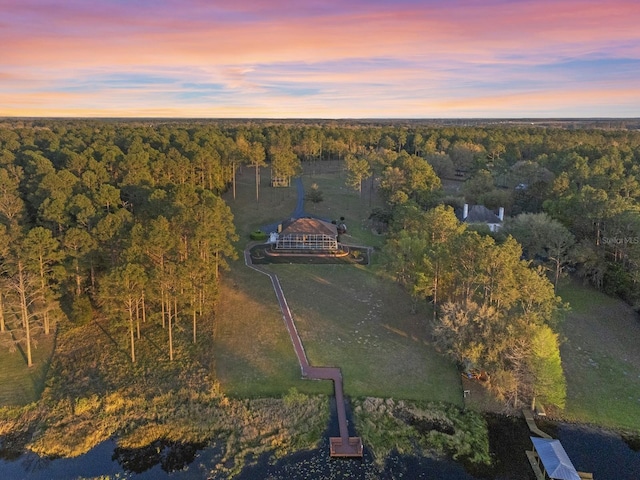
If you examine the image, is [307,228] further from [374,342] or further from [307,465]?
[307,465]

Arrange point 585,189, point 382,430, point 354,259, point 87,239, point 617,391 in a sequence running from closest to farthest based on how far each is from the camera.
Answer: point 382,430 < point 617,391 < point 87,239 < point 585,189 < point 354,259

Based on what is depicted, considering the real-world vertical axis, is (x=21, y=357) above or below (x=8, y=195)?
below

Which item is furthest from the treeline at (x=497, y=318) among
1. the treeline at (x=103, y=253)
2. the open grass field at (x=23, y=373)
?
the open grass field at (x=23, y=373)

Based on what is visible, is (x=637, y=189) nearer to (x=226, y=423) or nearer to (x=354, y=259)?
(x=354, y=259)

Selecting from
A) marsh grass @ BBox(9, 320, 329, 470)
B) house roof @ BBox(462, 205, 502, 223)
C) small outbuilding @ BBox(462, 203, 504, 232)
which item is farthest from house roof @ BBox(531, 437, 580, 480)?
house roof @ BBox(462, 205, 502, 223)

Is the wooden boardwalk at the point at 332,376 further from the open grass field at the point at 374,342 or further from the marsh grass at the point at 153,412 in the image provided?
the marsh grass at the point at 153,412

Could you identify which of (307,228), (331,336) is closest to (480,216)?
(307,228)

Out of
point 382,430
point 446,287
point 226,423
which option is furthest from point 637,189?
point 226,423
